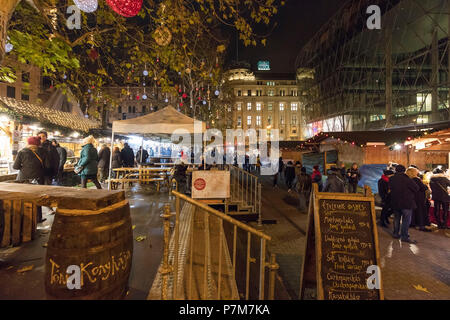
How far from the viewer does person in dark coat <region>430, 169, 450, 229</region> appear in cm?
628

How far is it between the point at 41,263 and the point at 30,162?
354 cm

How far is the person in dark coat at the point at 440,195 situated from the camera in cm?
628

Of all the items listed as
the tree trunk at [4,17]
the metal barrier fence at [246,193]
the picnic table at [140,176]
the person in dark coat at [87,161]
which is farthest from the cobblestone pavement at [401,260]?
the person in dark coat at [87,161]

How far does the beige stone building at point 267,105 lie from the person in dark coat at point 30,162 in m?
62.6

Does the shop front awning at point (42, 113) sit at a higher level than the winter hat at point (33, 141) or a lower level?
higher

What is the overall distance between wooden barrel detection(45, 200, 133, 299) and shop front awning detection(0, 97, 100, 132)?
353 inches

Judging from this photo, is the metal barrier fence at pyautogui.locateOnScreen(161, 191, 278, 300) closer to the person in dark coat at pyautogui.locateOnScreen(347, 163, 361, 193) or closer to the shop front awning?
the person in dark coat at pyautogui.locateOnScreen(347, 163, 361, 193)

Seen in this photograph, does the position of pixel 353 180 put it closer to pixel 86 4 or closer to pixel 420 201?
pixel 420 201

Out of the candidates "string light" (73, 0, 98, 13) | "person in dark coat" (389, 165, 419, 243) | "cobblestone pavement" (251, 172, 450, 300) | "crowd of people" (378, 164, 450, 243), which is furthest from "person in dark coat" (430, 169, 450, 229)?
"string light" (73, 0, 98, 13)

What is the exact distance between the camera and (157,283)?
2973mm

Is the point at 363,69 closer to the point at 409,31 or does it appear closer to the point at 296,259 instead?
the point at 409,31

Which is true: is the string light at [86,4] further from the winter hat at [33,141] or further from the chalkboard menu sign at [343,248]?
the chalkboard menu sign at [343,248]

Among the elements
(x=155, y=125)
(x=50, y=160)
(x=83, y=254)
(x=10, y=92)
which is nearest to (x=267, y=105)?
(x=10, y=92)
